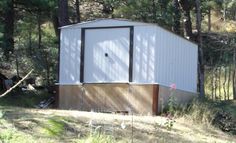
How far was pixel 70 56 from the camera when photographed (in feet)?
54.0

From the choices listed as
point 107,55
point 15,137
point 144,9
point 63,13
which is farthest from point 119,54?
point 144,9

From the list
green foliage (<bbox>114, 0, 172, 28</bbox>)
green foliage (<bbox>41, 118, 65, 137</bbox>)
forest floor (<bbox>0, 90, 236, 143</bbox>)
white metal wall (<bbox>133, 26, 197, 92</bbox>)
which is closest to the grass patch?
white metal wall (<bbox>133, 26, 197, 92</bbox>)

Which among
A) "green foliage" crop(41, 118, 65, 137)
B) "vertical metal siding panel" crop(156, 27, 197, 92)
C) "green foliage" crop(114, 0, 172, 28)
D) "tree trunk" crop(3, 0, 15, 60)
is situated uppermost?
"green foliage" crop(114, 0, 172, 28)

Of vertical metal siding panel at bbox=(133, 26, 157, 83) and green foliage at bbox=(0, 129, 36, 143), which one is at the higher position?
vertical metal siding panel at bbox=(133, 26, 157, 83)

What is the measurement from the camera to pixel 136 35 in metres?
15.4

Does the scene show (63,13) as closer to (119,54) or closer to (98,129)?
(119,54)

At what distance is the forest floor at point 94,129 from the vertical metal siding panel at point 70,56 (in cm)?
342

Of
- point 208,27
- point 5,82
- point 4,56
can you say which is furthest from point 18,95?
point 208,27

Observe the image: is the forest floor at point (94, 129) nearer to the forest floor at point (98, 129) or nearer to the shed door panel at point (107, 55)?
the forest floor at point (98, 129)

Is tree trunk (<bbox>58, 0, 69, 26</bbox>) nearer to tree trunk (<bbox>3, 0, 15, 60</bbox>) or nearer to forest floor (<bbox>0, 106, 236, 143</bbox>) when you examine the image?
tree trunk (<bbox>3, 0, 15, 60</bbox>)

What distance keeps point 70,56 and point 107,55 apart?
1276mm

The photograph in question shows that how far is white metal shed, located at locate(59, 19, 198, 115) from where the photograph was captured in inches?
602

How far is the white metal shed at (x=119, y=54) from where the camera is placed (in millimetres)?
15289

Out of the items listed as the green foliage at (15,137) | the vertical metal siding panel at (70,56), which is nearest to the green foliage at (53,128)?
the green foliage at (15,137)
